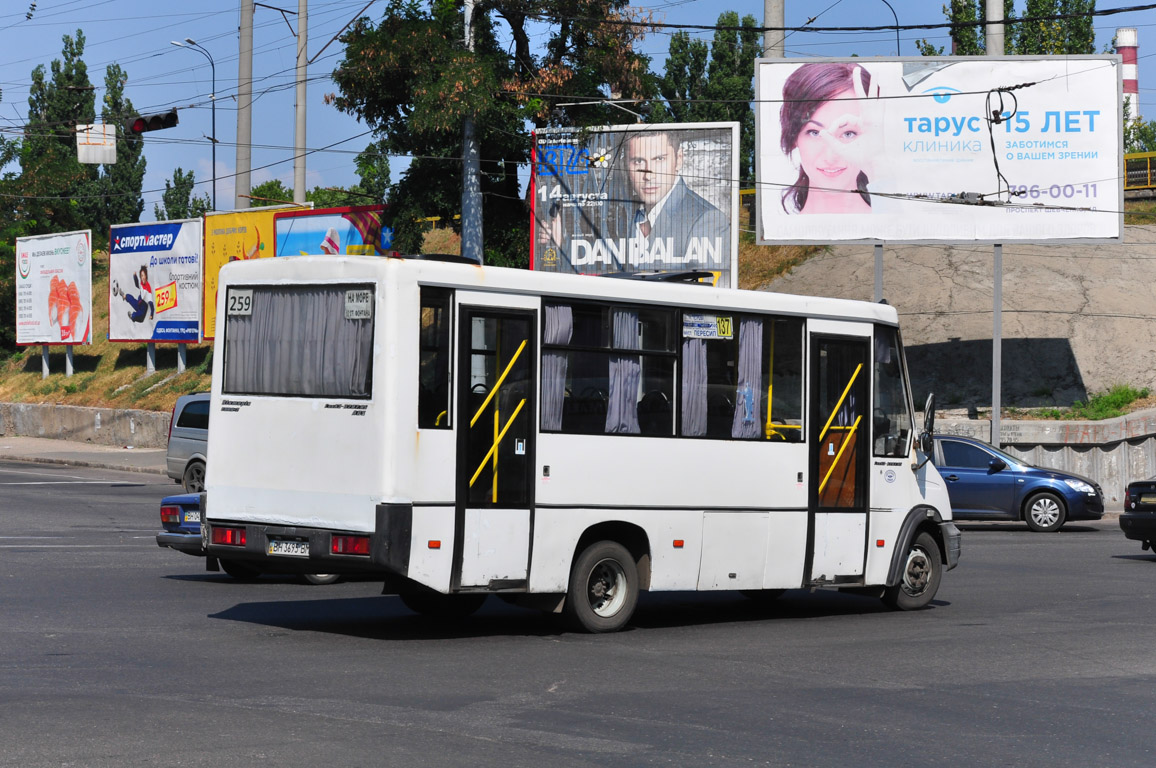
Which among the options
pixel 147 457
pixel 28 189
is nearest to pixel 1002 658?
pixel 147 457

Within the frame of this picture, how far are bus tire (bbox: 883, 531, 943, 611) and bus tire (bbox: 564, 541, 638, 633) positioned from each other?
3.18 meters

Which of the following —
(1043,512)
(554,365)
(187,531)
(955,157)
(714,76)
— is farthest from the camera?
(714,76)

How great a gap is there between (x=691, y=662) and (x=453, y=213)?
92.3 feet

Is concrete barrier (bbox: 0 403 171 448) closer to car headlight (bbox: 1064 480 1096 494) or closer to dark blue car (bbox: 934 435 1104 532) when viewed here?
dark blue car (bbox: 934 435 1104 532)

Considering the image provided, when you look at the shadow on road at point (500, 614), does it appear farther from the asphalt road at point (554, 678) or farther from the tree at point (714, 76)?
the tree at point (714, 76)

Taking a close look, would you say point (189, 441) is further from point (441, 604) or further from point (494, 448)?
point (494, 448)

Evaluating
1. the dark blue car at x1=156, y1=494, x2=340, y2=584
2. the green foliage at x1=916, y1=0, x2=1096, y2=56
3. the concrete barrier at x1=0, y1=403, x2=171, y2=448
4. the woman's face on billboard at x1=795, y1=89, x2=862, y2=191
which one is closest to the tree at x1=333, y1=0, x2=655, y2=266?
the woman's face on billboard at x1=795, y1=89, x2=862, y2=191

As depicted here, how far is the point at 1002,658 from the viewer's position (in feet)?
34.4

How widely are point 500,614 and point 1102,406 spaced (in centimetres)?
2286

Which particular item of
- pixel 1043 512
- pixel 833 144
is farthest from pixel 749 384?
pixel 833 144

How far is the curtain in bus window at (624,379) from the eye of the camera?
11.2 metres

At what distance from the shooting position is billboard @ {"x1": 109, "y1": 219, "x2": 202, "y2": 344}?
45.2m

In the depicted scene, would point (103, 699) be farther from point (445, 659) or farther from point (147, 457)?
point (147, 457)

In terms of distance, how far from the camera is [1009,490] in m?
23.7
